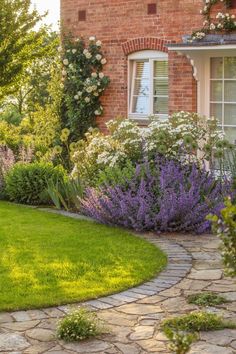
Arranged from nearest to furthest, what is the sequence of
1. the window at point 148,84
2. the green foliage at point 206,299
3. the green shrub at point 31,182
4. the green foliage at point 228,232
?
the green foliage at point 228,232, the green foliage at point 206,299, the green shrub at point 31,182, the window at point 148,84

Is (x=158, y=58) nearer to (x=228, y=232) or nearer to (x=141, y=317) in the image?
(x=141, y=317)

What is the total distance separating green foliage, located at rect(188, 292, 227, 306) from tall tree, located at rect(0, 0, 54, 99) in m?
12.2

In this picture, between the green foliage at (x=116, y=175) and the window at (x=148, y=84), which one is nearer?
the green foliage at (x=116, y=175)

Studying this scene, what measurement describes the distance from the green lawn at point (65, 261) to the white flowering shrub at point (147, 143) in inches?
50.6

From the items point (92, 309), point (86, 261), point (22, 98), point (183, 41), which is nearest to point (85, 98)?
point (183, 41)

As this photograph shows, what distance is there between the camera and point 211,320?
19.3 ft

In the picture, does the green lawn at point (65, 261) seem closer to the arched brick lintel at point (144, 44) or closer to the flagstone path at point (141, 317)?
the flagstone path at point (141, 317)

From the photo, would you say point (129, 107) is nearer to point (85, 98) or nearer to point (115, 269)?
point (85, 98)

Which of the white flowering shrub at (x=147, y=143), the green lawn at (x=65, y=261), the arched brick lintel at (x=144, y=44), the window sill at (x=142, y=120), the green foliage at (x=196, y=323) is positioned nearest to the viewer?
the green foliage at (x=196, y=323)

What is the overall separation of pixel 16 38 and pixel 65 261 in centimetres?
1095

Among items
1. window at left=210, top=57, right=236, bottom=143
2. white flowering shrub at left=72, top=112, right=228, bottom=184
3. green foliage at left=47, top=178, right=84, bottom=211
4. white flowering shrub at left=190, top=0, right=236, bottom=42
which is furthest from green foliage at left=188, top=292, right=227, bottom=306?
white flowering shrub at left=190, top=0, right=236, bottom=42

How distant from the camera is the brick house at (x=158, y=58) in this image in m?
13.8

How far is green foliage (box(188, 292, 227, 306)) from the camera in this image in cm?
654

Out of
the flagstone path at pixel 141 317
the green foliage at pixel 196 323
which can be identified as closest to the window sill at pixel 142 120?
the flagstone path at pixel 141 317
